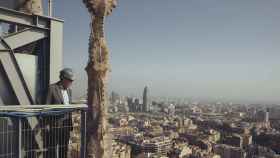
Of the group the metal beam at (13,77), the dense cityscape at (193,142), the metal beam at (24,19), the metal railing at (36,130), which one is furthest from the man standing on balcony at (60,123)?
the dense cityscape at (193,142)

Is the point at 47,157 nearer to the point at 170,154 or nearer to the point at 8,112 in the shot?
the point at 8,112

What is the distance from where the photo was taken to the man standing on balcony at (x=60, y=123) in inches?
152

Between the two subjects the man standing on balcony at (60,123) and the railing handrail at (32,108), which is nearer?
the railing handrail at (32,108)

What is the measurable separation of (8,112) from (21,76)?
4.40 ft

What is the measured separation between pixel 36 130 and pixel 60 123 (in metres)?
0.33

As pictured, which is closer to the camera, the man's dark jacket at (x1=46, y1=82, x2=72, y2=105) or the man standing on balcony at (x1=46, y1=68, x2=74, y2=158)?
the man standing on balcony at (x1=46, y1=68, x2=74, y2=158)

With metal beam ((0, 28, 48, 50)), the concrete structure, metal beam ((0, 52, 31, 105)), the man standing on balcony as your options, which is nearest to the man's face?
the man standing on balcony

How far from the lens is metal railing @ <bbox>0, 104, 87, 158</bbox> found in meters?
3.39

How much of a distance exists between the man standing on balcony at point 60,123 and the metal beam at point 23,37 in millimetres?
1105

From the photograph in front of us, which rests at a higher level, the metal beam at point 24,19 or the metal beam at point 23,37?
the metal beam at point 24,19

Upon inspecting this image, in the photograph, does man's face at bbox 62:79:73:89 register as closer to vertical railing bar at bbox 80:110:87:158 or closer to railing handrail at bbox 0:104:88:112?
railing handrail at bbox 0:104:88:112

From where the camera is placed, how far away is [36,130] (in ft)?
12.1

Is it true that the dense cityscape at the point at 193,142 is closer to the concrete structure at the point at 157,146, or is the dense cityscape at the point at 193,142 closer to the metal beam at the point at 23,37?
the concrete structure at the point at 157,146

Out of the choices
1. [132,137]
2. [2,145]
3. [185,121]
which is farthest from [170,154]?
[2,145]
